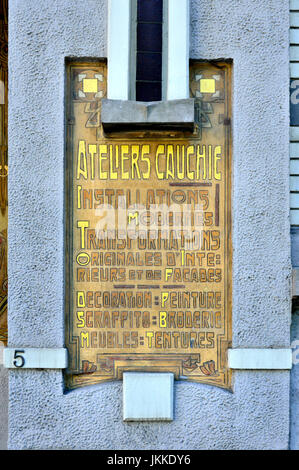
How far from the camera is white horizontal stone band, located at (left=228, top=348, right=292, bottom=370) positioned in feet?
12.0

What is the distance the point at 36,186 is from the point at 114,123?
0.94 meters

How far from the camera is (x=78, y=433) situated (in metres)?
3.67

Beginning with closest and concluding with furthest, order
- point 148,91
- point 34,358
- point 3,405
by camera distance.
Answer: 1. point 34,358
2. point 148,91
3. point 3,405

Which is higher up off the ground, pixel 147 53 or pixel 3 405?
pixel 147 53

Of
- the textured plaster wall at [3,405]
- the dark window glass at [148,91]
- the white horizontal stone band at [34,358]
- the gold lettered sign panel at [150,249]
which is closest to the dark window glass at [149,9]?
the dark window glass at [148,91]

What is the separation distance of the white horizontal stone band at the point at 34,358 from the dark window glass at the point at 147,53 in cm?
256

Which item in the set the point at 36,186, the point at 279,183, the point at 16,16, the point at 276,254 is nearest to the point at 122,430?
the point at 276,254

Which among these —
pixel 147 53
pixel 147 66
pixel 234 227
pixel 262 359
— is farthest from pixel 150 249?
pixel 147 53

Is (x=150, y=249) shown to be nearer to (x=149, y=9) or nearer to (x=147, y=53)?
(x=147, y=53)

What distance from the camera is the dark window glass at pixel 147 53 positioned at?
3793 millimetres

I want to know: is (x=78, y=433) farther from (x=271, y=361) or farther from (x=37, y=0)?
(x=37, y=0)

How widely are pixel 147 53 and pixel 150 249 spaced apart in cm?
189

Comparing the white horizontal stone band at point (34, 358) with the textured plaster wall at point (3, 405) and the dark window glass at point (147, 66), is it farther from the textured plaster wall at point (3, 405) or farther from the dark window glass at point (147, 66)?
the dark window glass at point (147, 66)

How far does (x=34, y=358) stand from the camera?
12.0 feet
